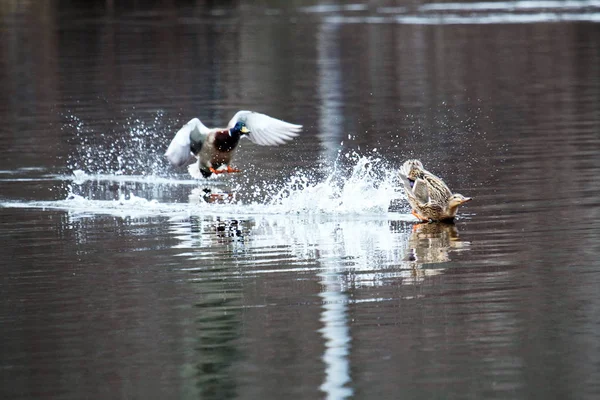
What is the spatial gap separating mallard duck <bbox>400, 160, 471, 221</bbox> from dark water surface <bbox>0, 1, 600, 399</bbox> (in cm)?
15

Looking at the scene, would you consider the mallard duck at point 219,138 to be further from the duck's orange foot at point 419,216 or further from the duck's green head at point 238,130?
the duck's orange foot at point 419,216

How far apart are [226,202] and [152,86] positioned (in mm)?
14657

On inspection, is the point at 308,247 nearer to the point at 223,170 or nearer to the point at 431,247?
the point at 431,247

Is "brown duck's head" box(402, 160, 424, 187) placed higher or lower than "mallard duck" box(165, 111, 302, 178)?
lower

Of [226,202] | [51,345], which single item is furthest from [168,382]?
[226,202]

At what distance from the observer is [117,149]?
19516 mm

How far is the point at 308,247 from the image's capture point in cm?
1219

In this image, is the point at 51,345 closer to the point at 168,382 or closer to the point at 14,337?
the point at 14,337

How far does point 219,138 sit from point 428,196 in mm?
2724

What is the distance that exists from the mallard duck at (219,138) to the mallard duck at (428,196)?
190 cm

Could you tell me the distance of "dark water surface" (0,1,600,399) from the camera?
8508mm

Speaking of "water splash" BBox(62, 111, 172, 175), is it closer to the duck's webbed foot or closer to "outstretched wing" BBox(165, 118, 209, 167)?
the duck's webbed foot

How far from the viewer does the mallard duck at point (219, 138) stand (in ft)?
48.5

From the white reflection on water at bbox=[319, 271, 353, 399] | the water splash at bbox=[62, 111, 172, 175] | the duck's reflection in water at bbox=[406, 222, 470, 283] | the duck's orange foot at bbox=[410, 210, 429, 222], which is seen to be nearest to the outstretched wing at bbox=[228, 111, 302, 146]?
the duck's orange foot at bbox=[410, 210, 429, 222]
